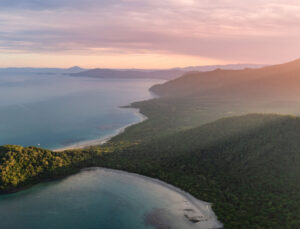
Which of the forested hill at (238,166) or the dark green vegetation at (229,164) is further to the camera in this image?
the dark green vegetation at (229,164)

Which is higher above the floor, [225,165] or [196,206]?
[225,165]

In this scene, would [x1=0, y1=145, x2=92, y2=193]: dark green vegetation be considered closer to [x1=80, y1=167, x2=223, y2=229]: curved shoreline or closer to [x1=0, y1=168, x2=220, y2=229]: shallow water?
[x1=0, y1=168, x2=220, y2=229]: shallow water

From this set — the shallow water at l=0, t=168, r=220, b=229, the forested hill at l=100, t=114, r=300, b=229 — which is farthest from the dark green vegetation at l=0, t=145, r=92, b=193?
the forested hill at l=100, t=114, r=300, b=229

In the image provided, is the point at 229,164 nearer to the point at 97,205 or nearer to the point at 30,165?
the point at 97,205

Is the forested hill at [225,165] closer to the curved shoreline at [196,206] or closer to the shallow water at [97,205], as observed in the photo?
the curved shoreline at [196,206]

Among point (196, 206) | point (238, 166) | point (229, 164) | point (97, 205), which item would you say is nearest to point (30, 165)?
point (97, 205)

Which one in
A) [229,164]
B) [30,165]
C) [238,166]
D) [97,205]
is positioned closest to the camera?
[97,205]

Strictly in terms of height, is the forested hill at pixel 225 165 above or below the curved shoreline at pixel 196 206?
above

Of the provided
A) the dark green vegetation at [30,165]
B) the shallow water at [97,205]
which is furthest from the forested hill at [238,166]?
the dark green vegetation at [30,165]

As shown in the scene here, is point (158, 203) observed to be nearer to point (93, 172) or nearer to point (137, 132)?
point (93, 172)
